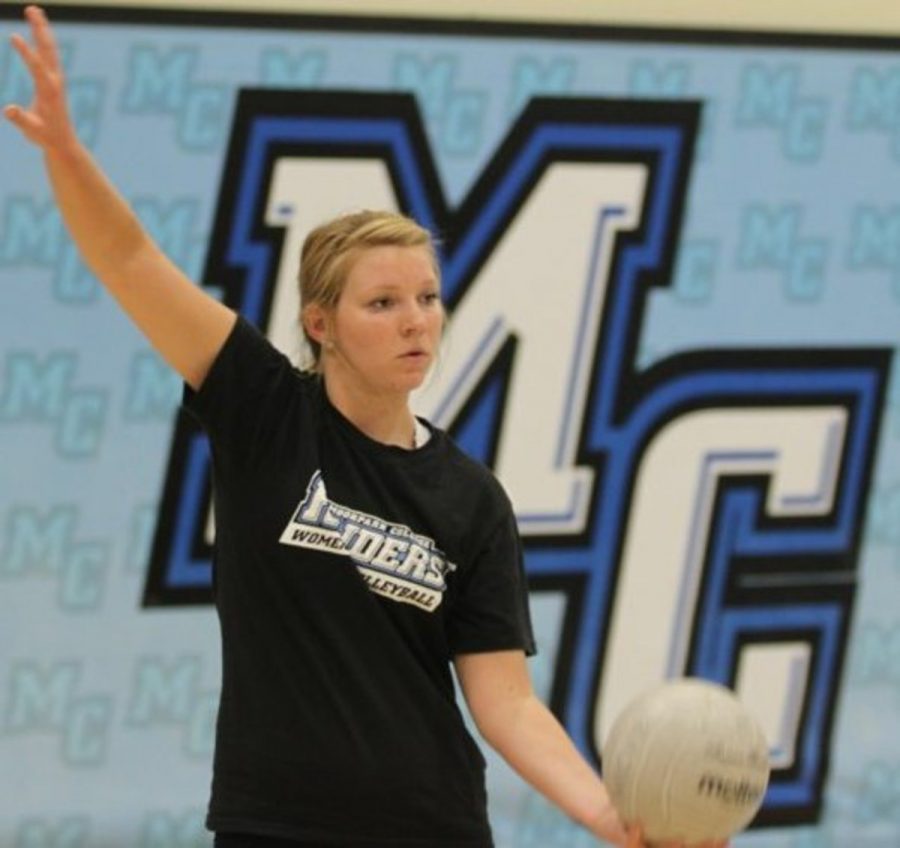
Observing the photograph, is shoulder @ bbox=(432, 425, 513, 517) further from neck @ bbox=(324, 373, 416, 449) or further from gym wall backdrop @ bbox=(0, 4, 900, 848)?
gym wall backdrop @ bbox=(0, 4, 900, 848)

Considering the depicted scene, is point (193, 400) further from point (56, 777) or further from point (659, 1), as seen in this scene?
point (659, 1)

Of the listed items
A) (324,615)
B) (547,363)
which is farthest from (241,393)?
(547,363)

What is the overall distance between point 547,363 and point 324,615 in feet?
8.65

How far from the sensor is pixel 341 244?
295 cm

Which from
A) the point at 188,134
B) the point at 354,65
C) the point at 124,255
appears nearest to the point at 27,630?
the point at 188,134

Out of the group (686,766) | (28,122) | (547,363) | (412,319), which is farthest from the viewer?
(547,363)

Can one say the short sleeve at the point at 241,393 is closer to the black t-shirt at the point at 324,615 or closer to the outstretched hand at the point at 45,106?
the black t-shirt at the point at 324,615

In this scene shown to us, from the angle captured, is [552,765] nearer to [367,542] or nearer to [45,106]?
[367,542]

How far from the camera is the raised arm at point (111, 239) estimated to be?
103 inches

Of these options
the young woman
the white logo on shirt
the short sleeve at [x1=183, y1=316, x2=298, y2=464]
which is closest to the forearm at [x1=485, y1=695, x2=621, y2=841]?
the young woman

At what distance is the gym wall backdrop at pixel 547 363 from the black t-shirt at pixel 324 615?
86.5 inches

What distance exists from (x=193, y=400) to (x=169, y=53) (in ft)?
7.65

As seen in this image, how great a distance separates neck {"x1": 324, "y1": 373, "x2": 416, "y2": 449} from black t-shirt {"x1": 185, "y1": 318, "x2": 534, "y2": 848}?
20 millimetres

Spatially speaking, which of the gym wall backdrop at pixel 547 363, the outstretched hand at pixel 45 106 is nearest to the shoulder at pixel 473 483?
the outstretched hand at pixel 45 106
